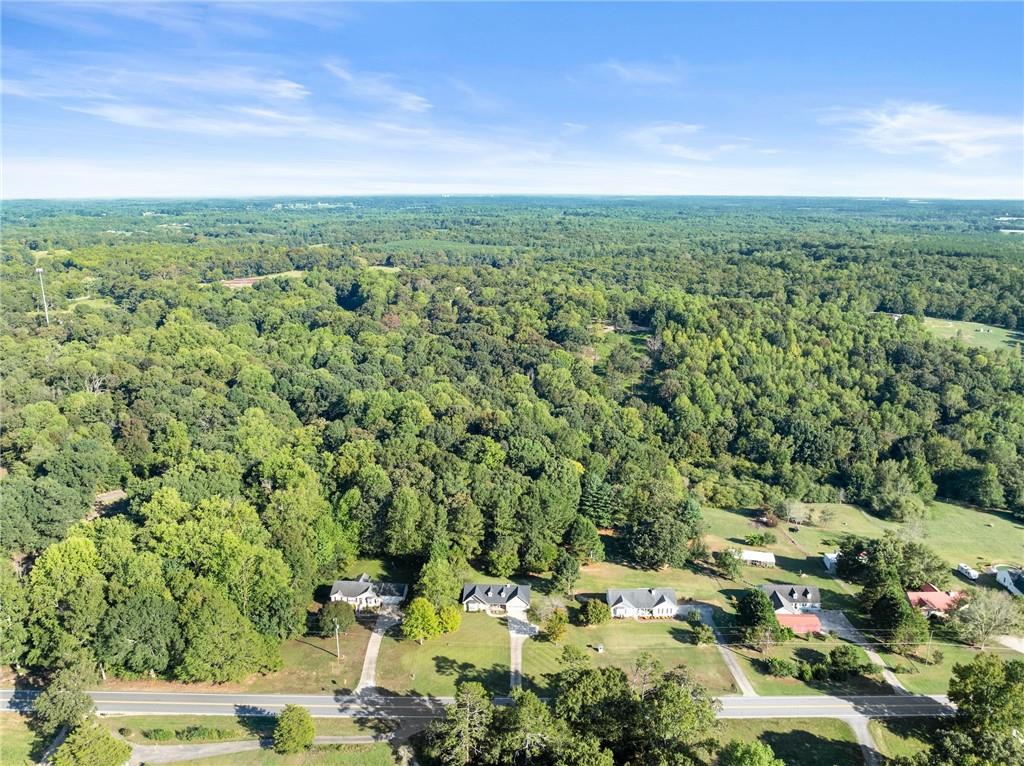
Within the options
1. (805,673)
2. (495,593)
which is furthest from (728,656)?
(495,593)

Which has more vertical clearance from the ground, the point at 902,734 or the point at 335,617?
the point at 335,617

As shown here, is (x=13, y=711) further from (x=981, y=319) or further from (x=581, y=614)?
(x=981, y=319)

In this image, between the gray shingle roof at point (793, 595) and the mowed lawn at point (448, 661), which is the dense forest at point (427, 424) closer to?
the mowed lawn at point (448, 661)

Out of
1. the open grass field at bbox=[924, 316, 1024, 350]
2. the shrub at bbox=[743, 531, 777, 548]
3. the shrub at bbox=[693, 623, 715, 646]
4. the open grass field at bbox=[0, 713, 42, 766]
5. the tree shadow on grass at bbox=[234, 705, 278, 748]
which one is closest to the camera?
the open grass field at bbox=[0, 713, 42, 766]

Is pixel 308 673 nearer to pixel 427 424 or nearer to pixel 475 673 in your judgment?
pixel 475 673

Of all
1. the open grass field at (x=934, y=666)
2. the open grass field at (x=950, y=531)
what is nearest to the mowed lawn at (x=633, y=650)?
the open grass field at (x=934, y=666)

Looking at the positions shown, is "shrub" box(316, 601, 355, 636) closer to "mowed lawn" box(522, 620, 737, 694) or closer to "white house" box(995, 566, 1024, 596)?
"mowed lawn" box(522, 620, 737, 694)

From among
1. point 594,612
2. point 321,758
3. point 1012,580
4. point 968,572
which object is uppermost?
point 594,612

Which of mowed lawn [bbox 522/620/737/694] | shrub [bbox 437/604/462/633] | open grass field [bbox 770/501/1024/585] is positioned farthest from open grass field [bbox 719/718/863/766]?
open grass field [bbox 770/501/1024/585]
